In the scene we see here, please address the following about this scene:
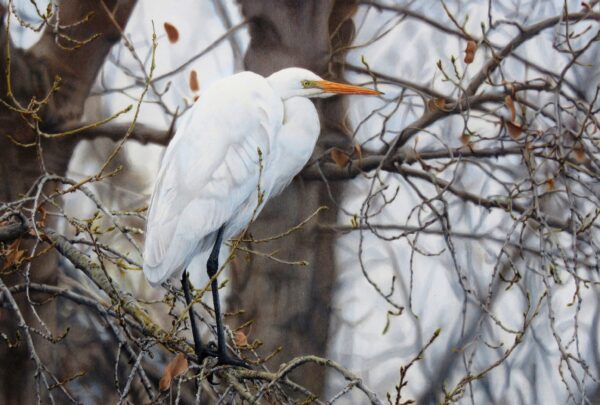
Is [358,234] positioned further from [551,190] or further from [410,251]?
[551,190]

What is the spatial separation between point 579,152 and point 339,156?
1.62 feet

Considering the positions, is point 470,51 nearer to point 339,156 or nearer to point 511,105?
point 511,105

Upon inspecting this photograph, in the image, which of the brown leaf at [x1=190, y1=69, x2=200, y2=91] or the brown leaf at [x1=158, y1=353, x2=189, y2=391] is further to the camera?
the brown leaf at [x1=190, y1=69, x2=200, y2=91]

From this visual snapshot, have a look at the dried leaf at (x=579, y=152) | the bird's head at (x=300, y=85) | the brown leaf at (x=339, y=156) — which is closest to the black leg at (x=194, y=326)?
the bird's head at (x=300, y=85)

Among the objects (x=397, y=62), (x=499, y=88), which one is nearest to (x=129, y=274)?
(x=397, y=62)

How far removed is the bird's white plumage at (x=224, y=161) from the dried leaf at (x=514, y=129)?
1.37ft

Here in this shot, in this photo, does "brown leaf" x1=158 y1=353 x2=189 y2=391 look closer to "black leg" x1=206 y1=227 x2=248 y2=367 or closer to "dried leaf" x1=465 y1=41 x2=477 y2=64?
"black leg" x1=206 y1=227 x2=248 y2=367

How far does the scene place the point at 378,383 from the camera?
1825 millimetres

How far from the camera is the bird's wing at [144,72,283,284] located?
4.83 ft

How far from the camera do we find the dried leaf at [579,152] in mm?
1784

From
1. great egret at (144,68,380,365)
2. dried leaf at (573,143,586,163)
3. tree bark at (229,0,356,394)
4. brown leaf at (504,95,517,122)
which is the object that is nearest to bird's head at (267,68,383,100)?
great egret at (144,68,380,365)

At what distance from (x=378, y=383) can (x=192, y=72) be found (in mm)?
750

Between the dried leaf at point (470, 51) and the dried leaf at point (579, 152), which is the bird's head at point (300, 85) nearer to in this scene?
the dried leaf at point (470, 51)

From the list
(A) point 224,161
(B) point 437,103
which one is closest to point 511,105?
(B) point 437,103
